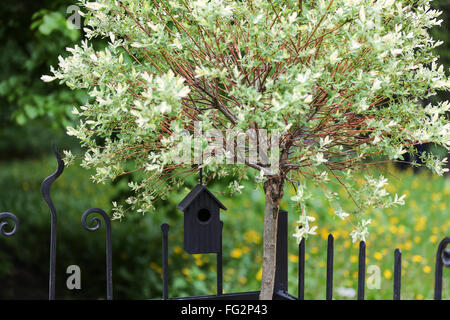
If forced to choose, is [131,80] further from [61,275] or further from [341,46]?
[61,275]

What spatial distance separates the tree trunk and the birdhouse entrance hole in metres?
0.30

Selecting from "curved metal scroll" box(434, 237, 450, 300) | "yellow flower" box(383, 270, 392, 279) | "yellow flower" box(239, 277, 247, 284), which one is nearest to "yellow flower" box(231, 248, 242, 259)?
"yellow flower" box(239, 277, 247, 284)

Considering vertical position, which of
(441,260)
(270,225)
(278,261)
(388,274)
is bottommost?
(388,274)

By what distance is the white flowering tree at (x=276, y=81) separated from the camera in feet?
5.80

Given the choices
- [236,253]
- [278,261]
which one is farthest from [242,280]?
[278,261]

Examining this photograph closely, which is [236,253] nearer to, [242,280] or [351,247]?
[242,280]

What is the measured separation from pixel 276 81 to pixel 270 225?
799 millimetres

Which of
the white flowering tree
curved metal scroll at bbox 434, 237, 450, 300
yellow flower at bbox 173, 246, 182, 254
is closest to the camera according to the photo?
the white flowering tree

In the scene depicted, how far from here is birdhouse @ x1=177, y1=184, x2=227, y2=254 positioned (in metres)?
2.25

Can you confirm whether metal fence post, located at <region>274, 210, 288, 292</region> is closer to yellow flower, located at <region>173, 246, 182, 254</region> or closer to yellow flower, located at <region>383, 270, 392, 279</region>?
yellow flower, located at <region>383, 270, 392, 279</region>

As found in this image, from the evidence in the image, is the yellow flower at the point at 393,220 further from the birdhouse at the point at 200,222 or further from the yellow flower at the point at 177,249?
the birdhouse at the point at 200,222

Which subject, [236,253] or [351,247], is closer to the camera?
[236,253]

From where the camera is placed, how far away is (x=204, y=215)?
2.34 m

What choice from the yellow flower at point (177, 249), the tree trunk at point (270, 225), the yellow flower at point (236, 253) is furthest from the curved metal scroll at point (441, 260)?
the yellow flower at point (177, 249)
